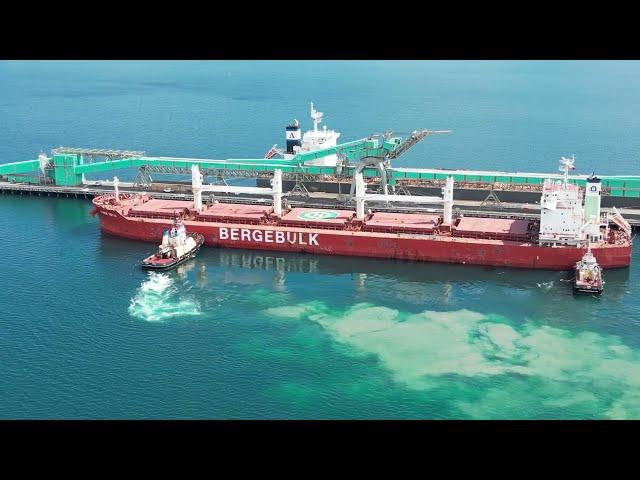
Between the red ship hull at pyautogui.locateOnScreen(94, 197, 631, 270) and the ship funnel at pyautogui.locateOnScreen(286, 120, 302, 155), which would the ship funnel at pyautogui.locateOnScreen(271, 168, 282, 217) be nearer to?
the red ship hull at pyautogui.locateOnScreen(94, 197, 631, 270)

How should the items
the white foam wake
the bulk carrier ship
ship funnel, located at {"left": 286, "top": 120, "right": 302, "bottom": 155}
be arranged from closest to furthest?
the white foam wake < the bulk carrier ship < ship funnel, located at {"left": 286, "top": 120, "right": 302, "bottom": 155}

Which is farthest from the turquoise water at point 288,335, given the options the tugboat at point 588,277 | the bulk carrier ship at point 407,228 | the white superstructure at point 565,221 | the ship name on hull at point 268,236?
the white superstructure at point 565,221

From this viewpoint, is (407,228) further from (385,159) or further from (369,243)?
(385,159)

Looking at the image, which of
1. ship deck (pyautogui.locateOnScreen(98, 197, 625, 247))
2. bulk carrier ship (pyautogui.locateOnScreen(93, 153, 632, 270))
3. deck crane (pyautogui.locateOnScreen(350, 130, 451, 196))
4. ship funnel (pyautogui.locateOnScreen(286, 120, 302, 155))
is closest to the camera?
bulk carrier ship (pyautogui.locateOnScreen(93, 153, 632, 270))

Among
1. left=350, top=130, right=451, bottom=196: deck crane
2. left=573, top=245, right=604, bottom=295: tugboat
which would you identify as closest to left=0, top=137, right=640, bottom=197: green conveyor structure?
left=350, top=130, right=451, bottom=196: deck crane

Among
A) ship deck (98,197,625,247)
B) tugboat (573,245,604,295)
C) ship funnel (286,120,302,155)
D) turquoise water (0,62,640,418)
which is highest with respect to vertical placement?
ship funnel (286,120,302,155)

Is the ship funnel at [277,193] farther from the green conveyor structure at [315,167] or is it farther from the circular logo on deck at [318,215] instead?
the green conveyor structure at [315,167]

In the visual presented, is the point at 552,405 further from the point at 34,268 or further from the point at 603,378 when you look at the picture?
the point at 34,268

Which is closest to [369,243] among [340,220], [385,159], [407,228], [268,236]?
[407,228]
